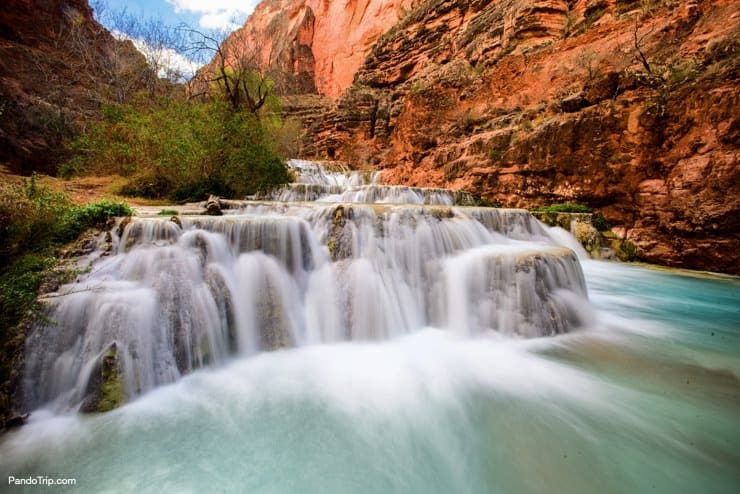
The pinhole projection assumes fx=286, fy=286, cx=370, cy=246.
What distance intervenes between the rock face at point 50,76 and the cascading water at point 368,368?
13.4m

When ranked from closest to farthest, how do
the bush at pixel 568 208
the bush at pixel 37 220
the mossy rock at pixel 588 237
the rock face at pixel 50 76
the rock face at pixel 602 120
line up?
1. the bush at pixel 37 220
2. the rock face at pixel 602 120
3. the mossy rock at pixel 588 237
4. the bush at pixel 568 208
5. the rock face at pixel 50 76

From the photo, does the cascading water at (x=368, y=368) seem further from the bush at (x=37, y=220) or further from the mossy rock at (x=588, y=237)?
the mossy rock at (x=588, y=237)

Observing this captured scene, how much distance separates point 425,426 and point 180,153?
8.42 meters

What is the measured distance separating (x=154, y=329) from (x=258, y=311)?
1103 millimetres

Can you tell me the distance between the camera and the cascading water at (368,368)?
1.91m

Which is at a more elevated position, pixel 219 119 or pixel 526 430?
pixel 219 119

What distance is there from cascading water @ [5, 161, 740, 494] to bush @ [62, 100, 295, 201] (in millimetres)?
4646

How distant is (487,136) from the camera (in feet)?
37.2

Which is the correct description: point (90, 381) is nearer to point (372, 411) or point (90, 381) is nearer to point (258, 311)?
point (258, 311)

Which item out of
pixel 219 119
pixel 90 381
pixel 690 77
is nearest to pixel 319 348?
pixel 90 381

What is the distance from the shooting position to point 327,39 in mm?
40031

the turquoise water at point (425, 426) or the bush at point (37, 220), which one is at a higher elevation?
the bush at point (37, 220)

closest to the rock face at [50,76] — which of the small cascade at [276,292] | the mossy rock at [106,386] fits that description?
the small cascade at [276,292]

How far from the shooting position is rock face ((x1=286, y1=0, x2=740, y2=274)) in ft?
21.0
